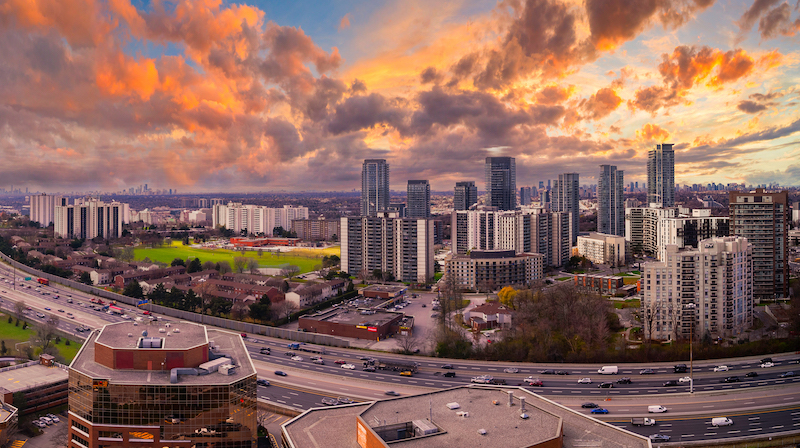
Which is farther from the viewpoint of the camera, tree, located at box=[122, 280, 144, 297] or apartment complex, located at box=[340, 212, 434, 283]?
apartment complex, located at box=[340, 212, 434, 283]

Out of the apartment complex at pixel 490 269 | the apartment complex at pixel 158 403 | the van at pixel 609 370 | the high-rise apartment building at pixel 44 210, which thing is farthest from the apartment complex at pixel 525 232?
the high-rise apartment building at pixel 44 210

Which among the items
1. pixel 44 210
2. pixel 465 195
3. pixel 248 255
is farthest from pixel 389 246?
pixel 44 210

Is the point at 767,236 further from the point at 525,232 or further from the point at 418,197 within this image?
the point at 418,197

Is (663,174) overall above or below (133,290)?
above

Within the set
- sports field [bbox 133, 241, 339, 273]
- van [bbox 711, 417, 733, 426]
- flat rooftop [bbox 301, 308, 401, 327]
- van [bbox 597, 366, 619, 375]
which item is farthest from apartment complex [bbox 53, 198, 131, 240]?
van [bbox 711, 417, 733, 426]

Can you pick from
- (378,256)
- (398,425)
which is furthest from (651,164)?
(398,425)

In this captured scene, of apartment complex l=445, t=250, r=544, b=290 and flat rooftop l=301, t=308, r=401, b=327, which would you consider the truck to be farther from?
apartment complex l=445, t=250, r=544, b=290

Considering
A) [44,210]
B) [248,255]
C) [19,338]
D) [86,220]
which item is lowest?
[19,338]

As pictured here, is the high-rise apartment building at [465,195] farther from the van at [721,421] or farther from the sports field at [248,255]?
the van at [721,421]
